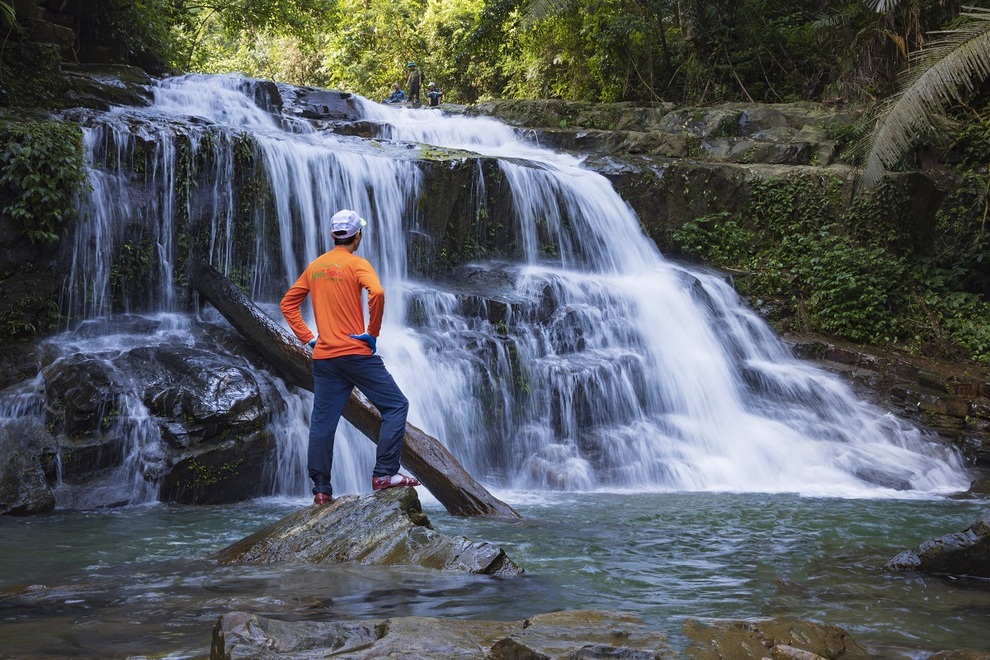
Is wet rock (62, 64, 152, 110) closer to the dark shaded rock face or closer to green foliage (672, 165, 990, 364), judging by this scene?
the dark shaded rock face

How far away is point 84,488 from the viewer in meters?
7.47

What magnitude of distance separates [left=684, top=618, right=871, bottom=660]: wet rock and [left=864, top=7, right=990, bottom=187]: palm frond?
1054 centimetres

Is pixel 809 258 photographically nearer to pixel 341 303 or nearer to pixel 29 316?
pixel 341 303

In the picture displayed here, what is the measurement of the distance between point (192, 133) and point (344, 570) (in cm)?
807

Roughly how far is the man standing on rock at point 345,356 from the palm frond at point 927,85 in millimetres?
9831

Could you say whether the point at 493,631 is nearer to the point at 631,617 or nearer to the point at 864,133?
the point at 631,617

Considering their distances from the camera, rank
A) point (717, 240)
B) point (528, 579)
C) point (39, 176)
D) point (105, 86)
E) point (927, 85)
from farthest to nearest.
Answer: point (717, 240) < point (105, 86) < point (927, 85) < point (39, 176) < point (528, 579)

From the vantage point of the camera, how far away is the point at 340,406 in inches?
222

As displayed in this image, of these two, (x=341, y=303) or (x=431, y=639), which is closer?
(x=431, y=639)

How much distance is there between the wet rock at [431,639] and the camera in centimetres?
291

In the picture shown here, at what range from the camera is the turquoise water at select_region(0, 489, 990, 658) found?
374 centimetres

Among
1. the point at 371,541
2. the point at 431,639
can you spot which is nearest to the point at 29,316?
the point at 371,541

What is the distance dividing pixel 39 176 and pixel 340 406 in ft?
18.1

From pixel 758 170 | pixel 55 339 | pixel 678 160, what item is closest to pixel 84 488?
pixel 55 339
